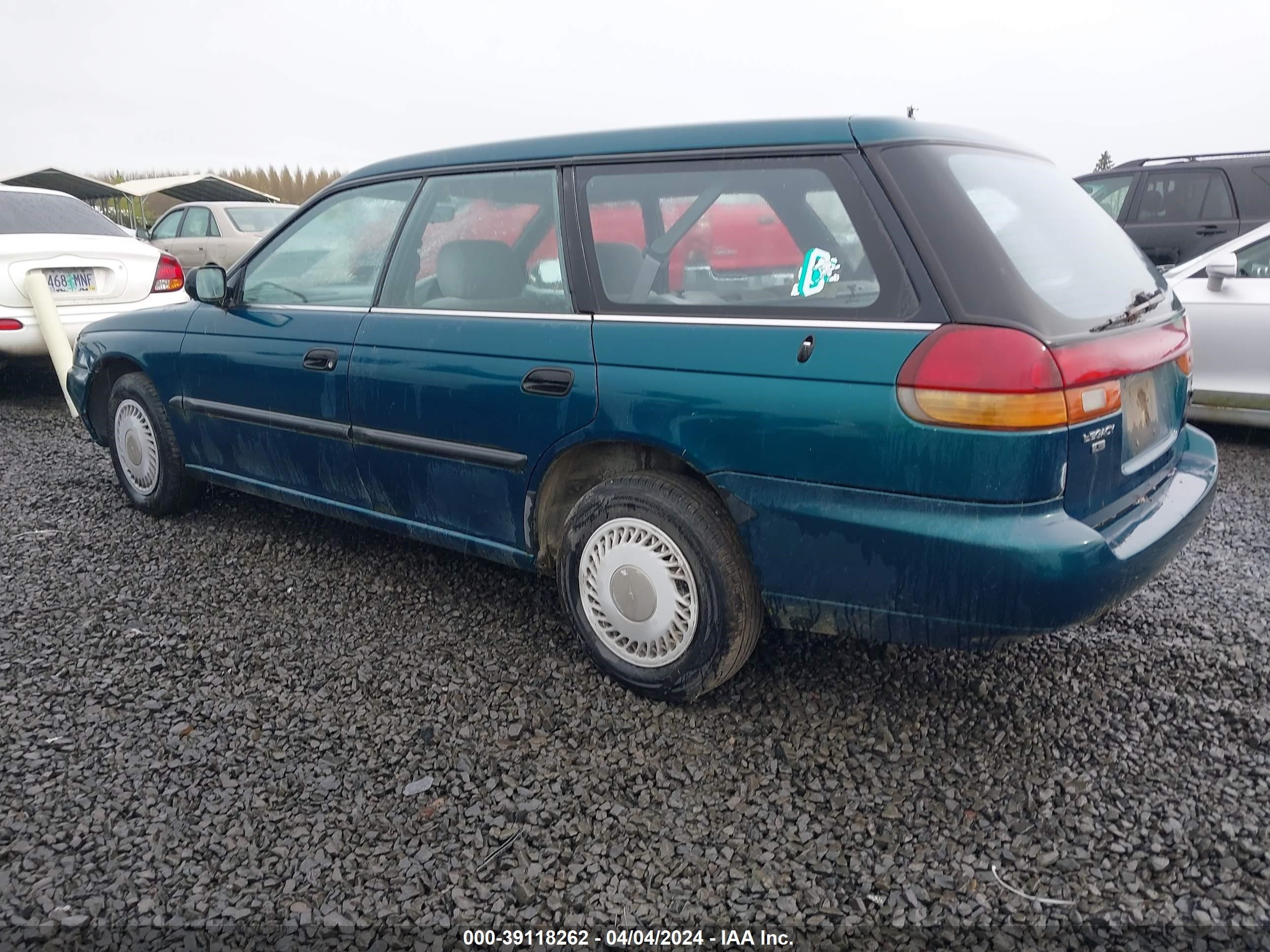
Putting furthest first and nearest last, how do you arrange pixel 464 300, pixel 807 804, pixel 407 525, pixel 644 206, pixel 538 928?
pixel 407 525 → pixel 464 300 → pixel 644 206 → pixel 807 804 → pixel 538 928

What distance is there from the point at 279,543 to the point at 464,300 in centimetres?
160

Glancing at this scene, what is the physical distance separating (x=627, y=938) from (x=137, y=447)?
3.45 metres

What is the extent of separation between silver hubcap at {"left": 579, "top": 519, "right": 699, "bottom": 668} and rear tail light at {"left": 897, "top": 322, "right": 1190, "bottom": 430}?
2.63 ft

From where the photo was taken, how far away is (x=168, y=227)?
1352cm

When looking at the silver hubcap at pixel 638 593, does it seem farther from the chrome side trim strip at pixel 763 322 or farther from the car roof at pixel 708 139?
the car roof at pixel 708 139

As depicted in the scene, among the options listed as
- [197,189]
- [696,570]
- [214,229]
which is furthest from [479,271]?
[197,189]

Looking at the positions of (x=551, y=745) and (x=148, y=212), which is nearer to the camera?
(x=551, y=745)

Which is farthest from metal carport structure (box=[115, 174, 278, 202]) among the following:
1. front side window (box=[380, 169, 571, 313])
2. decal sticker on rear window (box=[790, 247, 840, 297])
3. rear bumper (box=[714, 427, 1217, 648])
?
rear bumper (box=[714, 427, 1217, 648])

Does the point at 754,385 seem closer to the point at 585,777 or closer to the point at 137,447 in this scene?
the point at 585,777

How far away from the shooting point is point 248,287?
377cm

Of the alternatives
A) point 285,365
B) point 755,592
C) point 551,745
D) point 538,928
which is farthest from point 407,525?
point 538,928

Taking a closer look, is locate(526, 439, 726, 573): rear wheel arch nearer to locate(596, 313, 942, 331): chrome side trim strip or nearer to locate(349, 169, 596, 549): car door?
locate(349, 169, 596, 549): car door

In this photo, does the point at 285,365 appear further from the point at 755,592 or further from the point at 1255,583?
the point at 1255,583

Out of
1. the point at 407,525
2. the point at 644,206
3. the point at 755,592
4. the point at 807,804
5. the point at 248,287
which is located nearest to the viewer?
the point at 807,804
